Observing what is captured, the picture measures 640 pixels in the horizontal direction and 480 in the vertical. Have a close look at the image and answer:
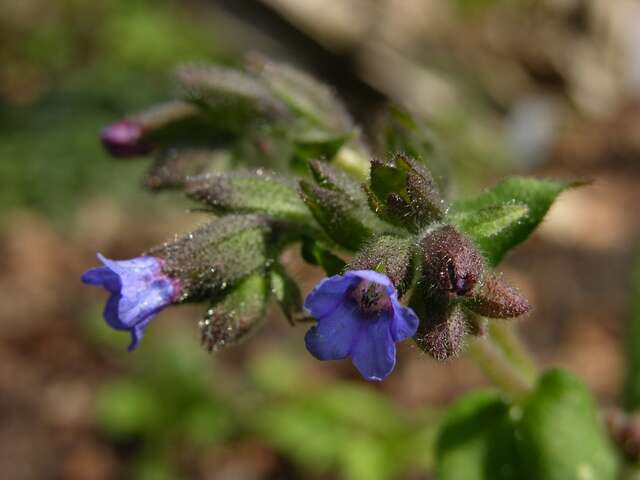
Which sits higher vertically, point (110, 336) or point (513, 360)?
point (513, 360)

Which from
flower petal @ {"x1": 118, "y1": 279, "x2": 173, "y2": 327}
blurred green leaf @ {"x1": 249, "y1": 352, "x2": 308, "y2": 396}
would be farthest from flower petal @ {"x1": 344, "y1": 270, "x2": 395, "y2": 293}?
blurred green leaf @ {"x1": 249, "y1": 352, "x2": 308, "y2": 396}

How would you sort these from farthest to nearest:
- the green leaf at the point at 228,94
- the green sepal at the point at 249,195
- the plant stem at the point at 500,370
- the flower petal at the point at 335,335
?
the green leaf at the point at 228,94
the plant stem at the point at 500,370
the green sepal at the point at 249,195
the flower petal at the point at 335,335

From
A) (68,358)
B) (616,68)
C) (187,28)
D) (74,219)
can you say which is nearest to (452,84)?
(616,68)

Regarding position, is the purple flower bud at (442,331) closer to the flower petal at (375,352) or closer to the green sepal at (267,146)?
the flower petal at (375,352)

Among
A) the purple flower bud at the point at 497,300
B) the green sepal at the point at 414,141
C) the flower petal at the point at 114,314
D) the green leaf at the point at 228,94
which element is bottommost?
the flower petal at the point at 114,314

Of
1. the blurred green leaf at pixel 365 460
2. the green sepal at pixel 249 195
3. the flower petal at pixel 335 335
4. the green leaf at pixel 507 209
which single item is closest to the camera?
the flower petal at pixel 335 335

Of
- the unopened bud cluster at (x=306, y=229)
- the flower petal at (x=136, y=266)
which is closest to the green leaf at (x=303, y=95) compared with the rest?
the unopened bud cluster at (x=306, y=229)

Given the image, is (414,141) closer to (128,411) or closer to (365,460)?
(365,460)

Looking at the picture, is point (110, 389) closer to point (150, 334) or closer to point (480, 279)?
point (150, 334)
